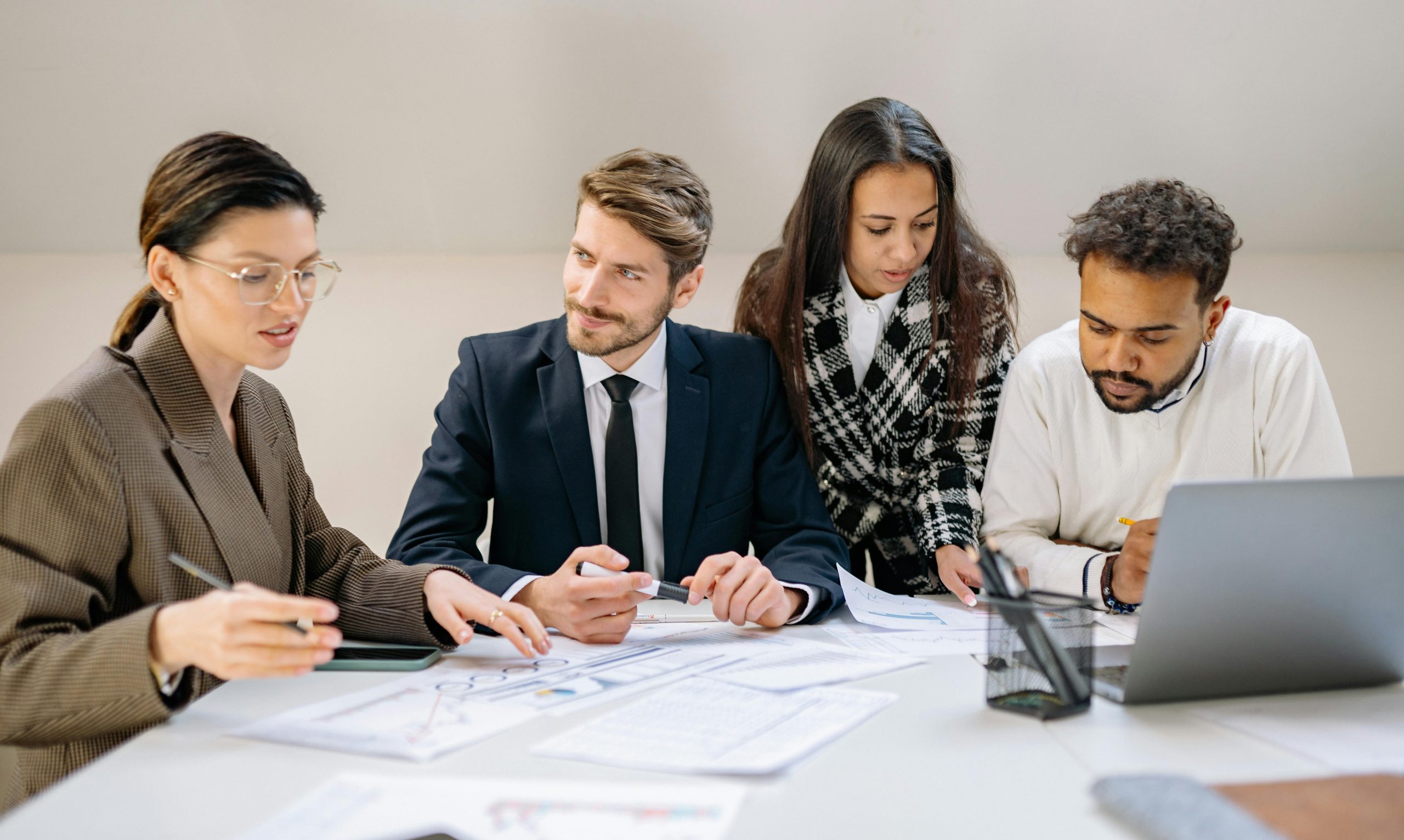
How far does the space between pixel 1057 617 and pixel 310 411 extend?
8.09 feet

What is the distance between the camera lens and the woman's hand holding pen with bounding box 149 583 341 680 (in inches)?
40.1

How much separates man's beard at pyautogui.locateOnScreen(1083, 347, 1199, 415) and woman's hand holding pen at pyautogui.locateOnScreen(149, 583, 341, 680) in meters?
1.45

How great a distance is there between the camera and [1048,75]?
2.81 m

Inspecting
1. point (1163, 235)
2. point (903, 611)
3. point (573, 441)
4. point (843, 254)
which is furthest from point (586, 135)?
point (903, 611)

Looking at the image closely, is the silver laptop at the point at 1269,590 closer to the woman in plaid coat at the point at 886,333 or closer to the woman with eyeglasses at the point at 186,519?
the woman with eyeglasses at the point at 186,519

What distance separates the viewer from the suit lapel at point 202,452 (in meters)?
1.33

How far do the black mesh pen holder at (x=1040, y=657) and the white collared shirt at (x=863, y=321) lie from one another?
105cm

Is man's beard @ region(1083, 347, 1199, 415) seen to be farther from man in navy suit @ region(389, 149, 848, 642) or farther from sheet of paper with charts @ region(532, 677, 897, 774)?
sheet of paper with charts @ region(532, 677, 897, 774)

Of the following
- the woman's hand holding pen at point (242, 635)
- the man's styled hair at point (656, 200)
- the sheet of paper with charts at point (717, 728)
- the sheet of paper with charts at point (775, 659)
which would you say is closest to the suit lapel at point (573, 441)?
the man's styled hair at point (656, 200)

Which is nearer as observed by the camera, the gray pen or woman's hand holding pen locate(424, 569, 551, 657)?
the gray pen

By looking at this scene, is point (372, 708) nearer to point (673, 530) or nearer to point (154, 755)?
point (154, 755)

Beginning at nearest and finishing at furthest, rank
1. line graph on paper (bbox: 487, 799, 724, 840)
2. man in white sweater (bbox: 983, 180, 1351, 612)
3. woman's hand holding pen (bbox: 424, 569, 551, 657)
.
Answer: line graph on paper (bbox: 487, 799, 724, 840)
woman's hand holding pen (bbox: 424, 569, 551, 657)
man in white sweater (bbox: 983, 180, 1351, 612)

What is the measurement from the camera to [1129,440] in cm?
202

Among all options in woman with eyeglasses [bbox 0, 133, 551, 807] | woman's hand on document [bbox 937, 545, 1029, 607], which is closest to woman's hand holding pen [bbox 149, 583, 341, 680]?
woman with eyeglasses [bbox 0, 133, 551, 807]
